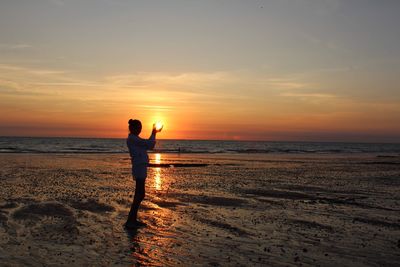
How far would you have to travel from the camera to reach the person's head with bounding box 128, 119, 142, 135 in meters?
10.6

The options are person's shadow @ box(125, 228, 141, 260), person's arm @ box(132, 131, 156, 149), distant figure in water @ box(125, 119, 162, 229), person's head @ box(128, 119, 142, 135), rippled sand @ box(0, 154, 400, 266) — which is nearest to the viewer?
rippled sand @ box(0, 154, 400, 266)

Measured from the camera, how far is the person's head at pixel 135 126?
10625mm

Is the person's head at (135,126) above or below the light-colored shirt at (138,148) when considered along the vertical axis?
above

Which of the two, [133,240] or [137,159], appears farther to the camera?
[137,159]

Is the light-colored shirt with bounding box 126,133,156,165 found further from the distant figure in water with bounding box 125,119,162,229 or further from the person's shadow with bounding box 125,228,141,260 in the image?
the person's shadow with bounding box 125,228,141,260

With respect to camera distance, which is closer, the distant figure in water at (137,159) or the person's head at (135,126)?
the distant figure in water at (137,159)

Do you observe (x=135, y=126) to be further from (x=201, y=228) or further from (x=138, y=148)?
(x=201, y=228)

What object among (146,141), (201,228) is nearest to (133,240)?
(201,228)

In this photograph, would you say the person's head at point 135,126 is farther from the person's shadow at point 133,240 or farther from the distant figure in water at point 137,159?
the person's shadow at point 133,240

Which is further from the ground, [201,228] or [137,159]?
[137,159]

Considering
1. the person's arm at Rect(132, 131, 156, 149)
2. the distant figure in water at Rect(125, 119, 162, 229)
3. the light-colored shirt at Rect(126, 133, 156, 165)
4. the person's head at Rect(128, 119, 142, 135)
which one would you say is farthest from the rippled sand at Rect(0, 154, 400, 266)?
the person's head at Rect(128, 119, 142, 135)

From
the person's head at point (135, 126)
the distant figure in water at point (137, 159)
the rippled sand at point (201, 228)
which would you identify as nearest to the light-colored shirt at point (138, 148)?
the distant figure in water at point (137, 159)

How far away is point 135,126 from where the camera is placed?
10625 millimetres

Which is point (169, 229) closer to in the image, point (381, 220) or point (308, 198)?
point (381, 220)
